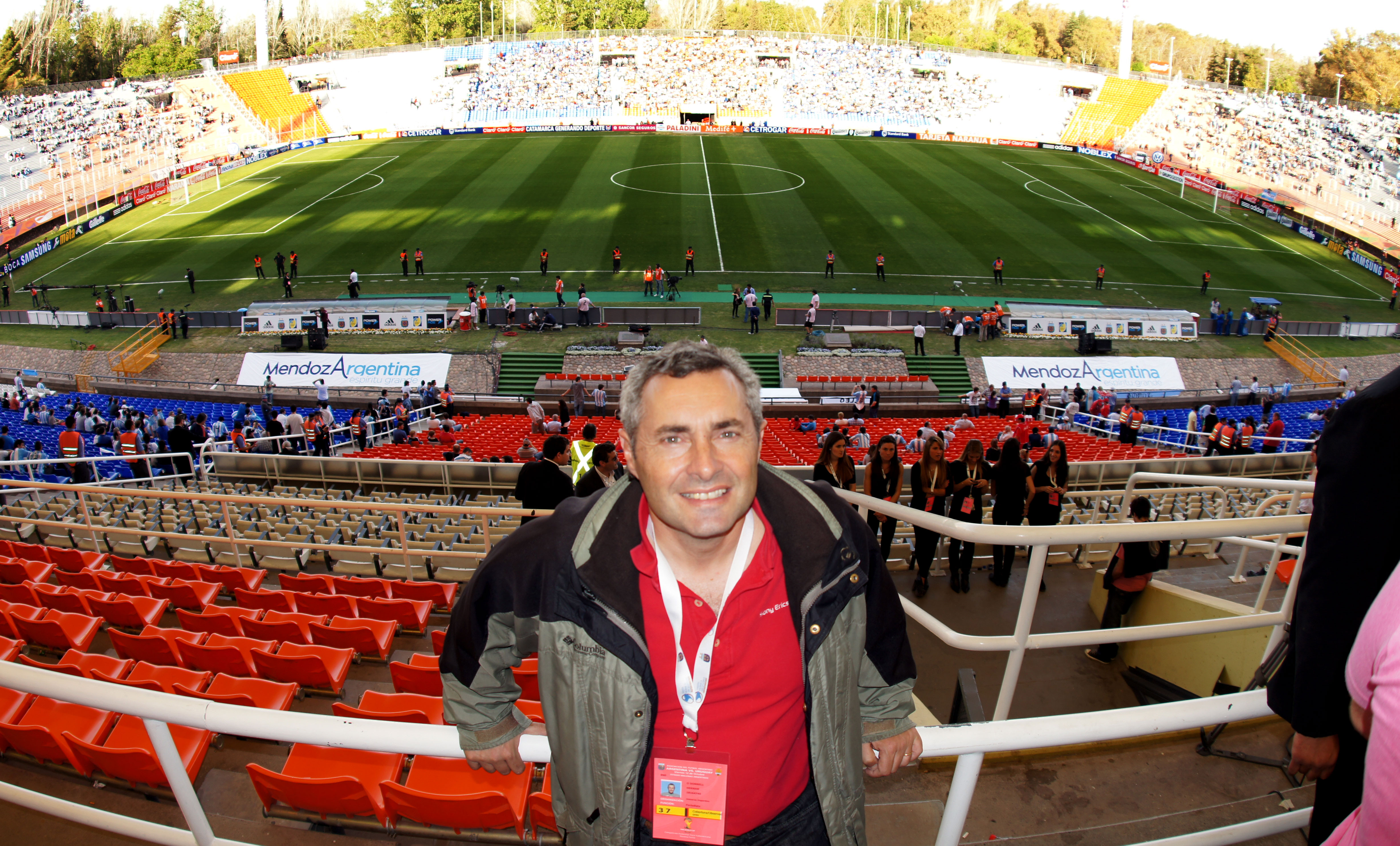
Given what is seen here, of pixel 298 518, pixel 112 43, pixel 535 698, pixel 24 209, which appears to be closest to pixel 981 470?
pixel 535 698

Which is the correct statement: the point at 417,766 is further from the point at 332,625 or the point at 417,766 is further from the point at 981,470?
the point at 981,470

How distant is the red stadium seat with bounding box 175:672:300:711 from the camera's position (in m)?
4.72

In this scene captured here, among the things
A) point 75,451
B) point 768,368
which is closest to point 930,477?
point 75,451

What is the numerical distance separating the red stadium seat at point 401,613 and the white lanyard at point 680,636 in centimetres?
469

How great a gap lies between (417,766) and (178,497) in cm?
470

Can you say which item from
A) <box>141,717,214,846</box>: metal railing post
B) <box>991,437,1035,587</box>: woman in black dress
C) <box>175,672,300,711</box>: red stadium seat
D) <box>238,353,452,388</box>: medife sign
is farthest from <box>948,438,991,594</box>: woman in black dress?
<box>238,353,452,388</box>: medife sign

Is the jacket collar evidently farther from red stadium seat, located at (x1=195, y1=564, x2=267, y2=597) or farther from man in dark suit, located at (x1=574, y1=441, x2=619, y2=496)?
red stadium seat, located at (x1=195, y1=564, x2=267, y2=597)

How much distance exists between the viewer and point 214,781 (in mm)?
3877

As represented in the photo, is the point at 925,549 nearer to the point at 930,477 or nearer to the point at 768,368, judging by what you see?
the point at 930,477

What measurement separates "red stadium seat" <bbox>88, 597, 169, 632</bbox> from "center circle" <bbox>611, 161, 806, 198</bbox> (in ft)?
131

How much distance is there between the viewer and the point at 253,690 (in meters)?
4.82

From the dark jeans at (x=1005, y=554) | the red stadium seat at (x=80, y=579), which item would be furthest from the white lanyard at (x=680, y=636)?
the red stadium seat at (x=80, y=579)

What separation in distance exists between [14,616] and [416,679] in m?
3.18

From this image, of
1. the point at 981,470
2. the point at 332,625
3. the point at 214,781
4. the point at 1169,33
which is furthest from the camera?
the point at 1169,33
